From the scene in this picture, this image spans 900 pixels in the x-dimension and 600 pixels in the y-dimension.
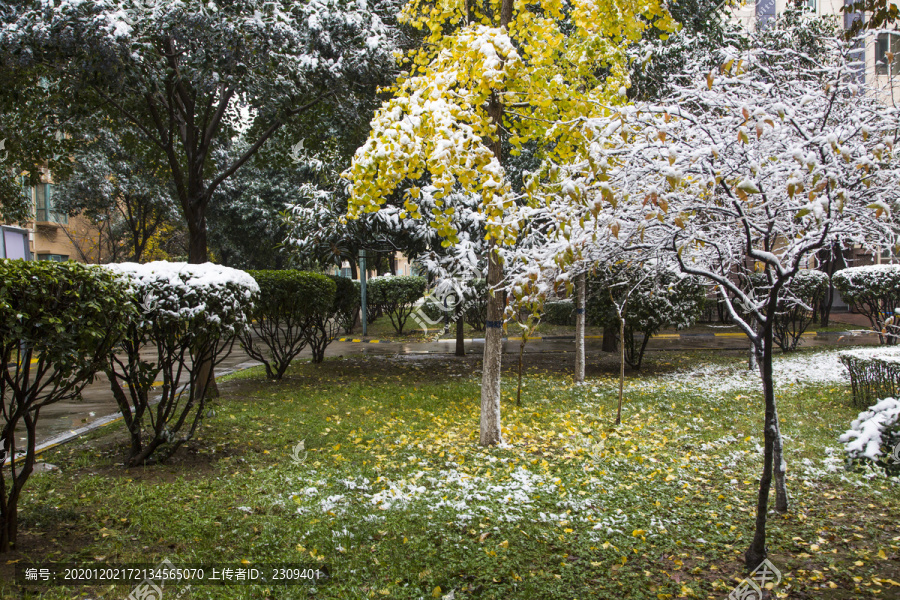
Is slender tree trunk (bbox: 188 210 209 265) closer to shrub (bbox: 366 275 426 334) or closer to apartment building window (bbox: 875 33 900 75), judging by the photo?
apartment building window (bbox: 875 33 900 75)

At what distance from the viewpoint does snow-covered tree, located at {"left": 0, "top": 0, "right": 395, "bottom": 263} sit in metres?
6.04

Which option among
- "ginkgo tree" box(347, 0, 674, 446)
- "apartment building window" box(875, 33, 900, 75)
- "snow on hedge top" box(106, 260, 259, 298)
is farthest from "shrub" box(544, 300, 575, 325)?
"snow on hedge top" box(106, 260, 259, 298)

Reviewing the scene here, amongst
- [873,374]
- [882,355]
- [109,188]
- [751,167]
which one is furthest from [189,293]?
[109,188]

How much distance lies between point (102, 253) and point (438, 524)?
2847 centimetres

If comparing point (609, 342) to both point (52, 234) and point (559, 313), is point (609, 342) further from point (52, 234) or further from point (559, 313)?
point (52, 234)

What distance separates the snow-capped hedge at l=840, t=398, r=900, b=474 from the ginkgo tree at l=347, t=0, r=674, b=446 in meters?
2.14

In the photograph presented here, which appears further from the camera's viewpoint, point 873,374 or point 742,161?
point 873,374

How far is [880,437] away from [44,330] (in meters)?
4.39

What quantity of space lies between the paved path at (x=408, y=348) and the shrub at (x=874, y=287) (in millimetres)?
752

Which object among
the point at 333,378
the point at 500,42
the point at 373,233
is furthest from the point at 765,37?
the point at 333,378

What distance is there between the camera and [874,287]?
34.8ft

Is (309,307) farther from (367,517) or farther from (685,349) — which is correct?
(685,349)

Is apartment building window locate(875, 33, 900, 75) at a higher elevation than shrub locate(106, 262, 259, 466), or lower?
higher

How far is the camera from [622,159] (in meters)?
3.47
